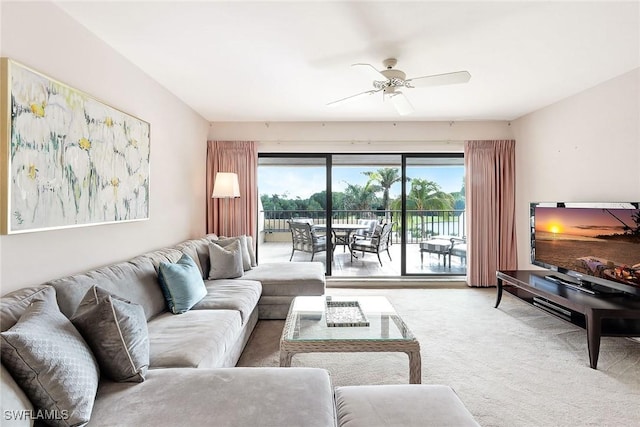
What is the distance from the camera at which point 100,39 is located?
2.24 m

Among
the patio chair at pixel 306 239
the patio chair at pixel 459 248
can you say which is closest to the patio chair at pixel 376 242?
the patio chair at pixel 306 239

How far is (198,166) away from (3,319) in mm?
3138

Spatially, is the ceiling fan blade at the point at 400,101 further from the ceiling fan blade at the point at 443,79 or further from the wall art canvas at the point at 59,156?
the wall art canvas at the point at 59,156

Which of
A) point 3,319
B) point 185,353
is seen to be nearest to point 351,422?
point 185,353

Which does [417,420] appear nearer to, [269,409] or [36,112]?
[269,409]

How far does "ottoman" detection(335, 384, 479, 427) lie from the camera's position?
3.87 feet

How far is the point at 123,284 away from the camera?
6.61 ft

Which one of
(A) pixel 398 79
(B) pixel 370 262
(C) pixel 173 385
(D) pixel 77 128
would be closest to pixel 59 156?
(D) pixel 77 128

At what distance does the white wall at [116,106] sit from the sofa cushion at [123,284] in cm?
19

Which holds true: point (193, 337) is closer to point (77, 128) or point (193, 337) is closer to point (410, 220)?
point (77, 128)

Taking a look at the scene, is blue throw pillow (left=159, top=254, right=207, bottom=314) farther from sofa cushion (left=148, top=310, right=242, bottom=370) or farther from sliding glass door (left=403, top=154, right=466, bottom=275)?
sliding glass door (left=403, top=154, right=466, bottom=275)

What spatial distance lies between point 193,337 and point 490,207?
4236 millimetres

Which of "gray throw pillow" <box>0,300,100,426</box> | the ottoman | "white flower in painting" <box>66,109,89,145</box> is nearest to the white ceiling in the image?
"white flower in painting" <box>66,109,89,145</box>

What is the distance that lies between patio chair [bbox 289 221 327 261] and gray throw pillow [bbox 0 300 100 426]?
3.69m
